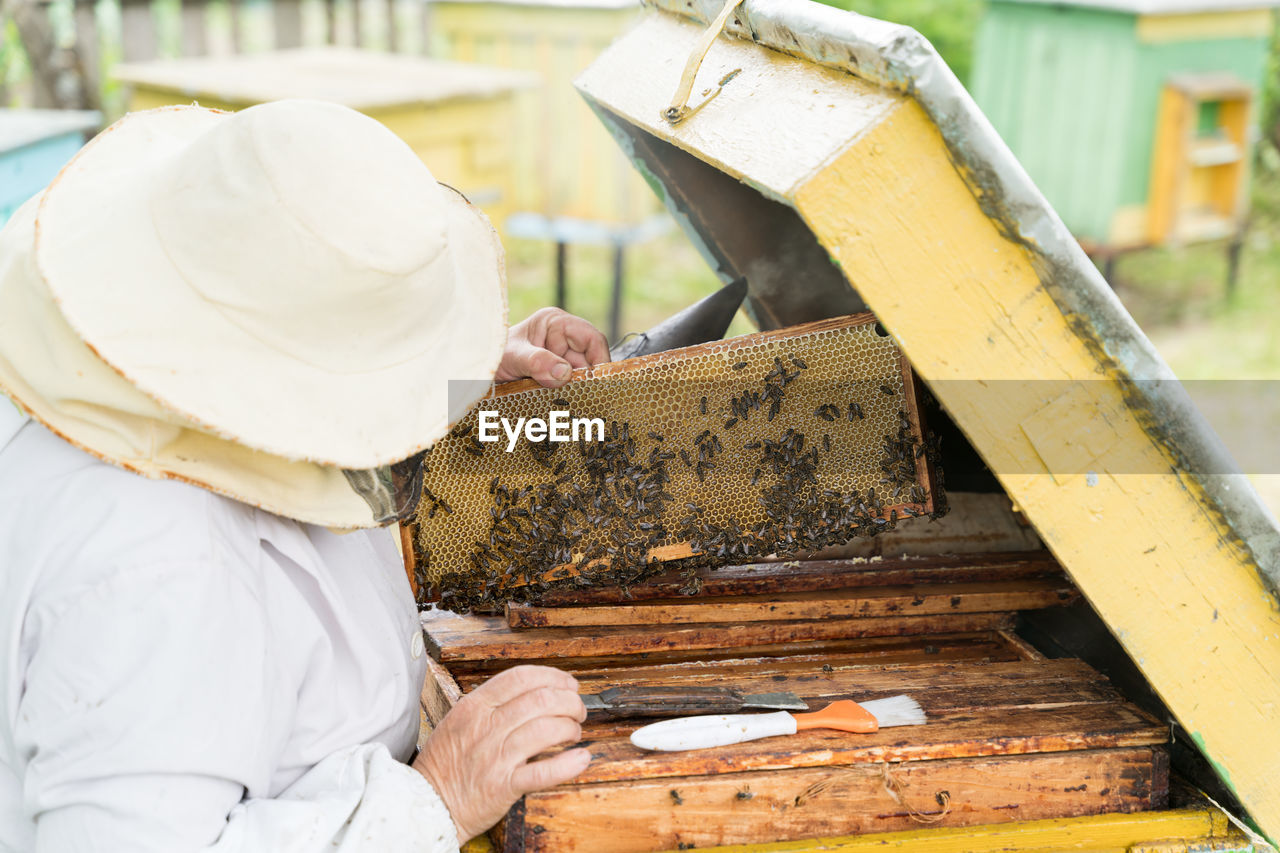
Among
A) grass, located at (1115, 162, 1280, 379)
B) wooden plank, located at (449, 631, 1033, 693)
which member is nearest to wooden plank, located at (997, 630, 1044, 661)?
wooden plank, located at (449, 631, 1033, 693)

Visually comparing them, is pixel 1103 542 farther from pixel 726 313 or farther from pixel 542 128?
pixel 542 128

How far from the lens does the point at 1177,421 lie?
1.38 metres

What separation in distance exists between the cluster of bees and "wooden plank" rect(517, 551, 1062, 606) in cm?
7

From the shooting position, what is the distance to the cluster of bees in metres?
1.99

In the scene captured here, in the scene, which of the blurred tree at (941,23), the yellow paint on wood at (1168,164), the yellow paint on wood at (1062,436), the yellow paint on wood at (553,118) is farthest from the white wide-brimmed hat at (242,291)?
the blurred tree at (941,23)

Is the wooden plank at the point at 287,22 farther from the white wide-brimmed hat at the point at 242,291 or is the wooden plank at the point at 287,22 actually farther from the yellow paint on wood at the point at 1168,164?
the white wide-brimmed hat at the point at 242,291

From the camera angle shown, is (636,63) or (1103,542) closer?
(1103,542)

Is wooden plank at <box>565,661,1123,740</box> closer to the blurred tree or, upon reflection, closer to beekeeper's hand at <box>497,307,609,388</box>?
beekeeper's hand at <box>497,307,609,388</box>

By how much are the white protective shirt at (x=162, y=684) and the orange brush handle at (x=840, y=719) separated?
1.84ft

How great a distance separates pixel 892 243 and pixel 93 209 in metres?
0.99

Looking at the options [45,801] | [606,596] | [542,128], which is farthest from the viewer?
[542,128]

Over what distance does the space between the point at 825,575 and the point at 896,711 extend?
1.57ft

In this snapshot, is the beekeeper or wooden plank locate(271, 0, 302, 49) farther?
wooden plank locate(271, 0, 302, 49)

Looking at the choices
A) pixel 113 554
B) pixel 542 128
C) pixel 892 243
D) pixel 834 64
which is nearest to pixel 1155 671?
pixel 892 243
